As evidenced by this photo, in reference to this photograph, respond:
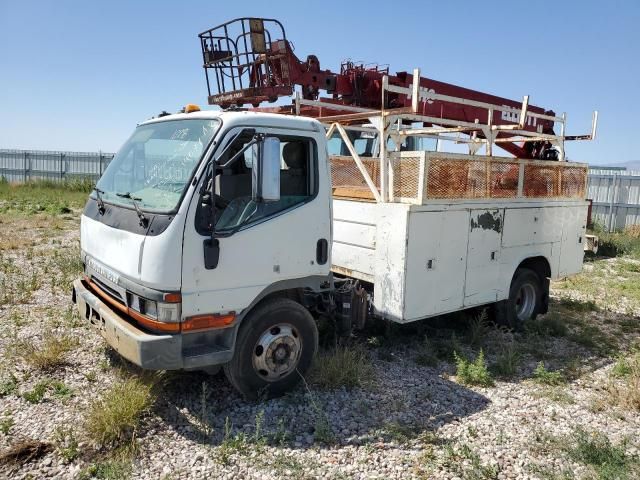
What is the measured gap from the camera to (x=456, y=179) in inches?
207

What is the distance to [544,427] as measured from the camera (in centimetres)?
414

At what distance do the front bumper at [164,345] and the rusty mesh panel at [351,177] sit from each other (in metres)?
2.28

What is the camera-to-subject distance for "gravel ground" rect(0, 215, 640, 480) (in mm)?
3465

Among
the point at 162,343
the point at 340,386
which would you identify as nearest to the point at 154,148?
the point at 162,343

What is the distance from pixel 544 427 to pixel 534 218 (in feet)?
9.69

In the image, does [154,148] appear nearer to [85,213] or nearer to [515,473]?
[85,213]

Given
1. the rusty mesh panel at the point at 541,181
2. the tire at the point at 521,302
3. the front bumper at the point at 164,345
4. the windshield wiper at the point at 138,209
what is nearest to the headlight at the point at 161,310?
the front bumper at the point at 164,345

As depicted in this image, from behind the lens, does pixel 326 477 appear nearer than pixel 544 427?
Yes

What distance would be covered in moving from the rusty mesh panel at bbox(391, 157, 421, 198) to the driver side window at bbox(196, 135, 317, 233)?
107 centimetres

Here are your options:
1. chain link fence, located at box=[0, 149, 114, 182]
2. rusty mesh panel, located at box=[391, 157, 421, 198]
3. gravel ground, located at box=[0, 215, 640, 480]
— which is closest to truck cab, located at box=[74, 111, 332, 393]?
gravel ground, located at box=[0, 215, 640, 480]

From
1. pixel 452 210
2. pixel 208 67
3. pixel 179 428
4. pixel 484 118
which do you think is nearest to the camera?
pixel 179 428

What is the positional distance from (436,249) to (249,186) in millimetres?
2136

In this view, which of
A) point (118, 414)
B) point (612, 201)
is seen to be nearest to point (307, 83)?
point (118, 414)

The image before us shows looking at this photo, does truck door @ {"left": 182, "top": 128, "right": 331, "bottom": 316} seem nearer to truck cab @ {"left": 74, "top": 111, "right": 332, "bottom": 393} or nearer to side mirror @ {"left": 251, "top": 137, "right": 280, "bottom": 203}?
truck cab @ {"left": 74, "top": 111, "right": 332, "bottom": 393}
